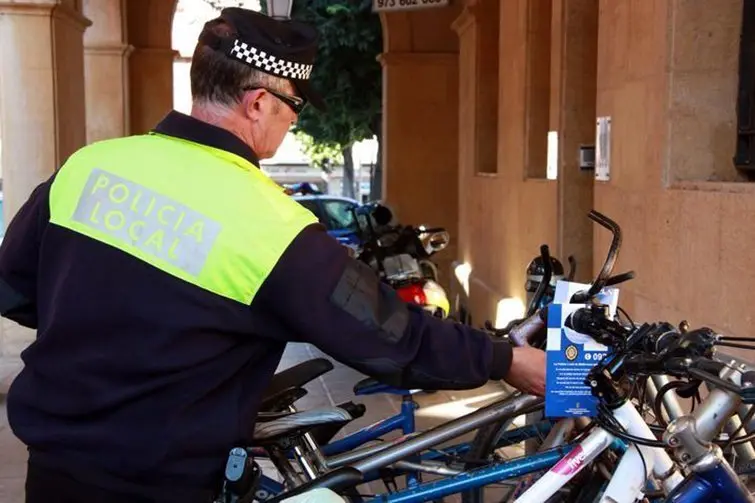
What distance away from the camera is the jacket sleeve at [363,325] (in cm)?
203

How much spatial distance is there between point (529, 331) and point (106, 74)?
13.7m

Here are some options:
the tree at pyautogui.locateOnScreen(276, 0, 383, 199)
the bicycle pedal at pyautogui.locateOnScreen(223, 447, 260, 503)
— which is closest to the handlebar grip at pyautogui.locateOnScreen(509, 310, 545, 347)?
the bicycle pedal at pyautogui.locateOnScreen(223, 447, 260, 503)

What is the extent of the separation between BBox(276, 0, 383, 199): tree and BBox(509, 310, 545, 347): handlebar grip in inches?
569

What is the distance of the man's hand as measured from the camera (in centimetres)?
232

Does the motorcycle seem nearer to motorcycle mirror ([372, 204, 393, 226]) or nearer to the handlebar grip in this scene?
motorcycle mirror ([372, 204, 393, 226])

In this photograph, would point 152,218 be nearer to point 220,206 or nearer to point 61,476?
point 220,206

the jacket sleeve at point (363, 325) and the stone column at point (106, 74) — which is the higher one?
the stone column at point (106, 74)

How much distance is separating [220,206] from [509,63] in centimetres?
733

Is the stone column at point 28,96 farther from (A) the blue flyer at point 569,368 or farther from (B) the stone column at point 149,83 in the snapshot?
(B) the stone column at point 149,83

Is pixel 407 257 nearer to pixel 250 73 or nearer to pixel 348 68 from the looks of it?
pixel 250 73

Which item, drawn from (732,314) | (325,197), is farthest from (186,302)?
(325,197)

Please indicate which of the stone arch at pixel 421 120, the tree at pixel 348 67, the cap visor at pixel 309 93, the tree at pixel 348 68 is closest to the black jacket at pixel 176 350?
the cap visor at pixel 309 93

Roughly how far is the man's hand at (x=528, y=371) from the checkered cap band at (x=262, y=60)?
0.80 meters

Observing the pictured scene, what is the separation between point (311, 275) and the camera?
2027 mm
